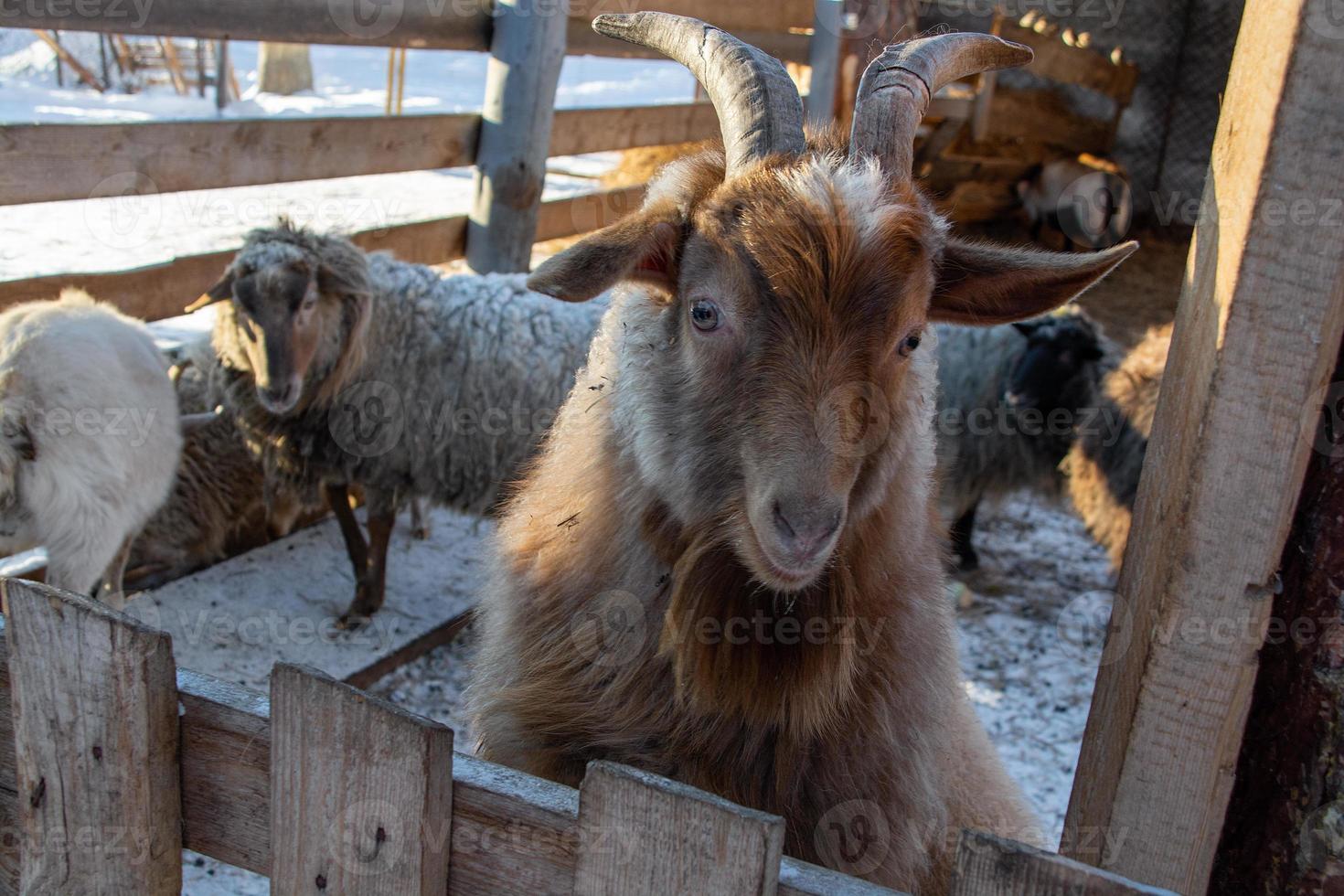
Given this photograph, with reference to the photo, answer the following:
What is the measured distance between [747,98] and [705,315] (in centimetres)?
47

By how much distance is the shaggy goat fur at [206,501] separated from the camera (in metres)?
5.03

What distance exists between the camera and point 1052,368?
6.21 meters

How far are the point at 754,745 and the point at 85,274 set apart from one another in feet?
12.4

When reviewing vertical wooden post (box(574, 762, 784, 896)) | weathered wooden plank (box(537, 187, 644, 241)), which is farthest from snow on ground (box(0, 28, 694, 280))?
vertical wooden post (box(574, 762, 784, 896))

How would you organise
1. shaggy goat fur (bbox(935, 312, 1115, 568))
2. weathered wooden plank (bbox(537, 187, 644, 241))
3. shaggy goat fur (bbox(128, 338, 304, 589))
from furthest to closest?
weathered wooden plank (bbox(537, 187, 644, 241)) < shaggy goat fur (bbox(935, 312, 1115, 568)) < shaggy goat fur (bbox(128, 338, 304, 589))

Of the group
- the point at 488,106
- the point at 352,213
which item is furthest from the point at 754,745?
the point at 352,213

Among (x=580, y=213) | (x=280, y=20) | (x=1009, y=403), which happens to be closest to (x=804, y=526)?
(x=280, y=20)

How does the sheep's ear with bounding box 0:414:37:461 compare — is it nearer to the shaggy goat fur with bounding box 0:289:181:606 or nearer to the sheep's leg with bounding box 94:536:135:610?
the shaggy goat fur with bounding box 0:289:181:606

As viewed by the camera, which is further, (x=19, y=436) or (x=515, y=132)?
(x=515, y=132)

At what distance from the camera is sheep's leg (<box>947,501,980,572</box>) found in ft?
22.2

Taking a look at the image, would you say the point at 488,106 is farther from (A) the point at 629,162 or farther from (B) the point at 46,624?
(A) the point at 629,162

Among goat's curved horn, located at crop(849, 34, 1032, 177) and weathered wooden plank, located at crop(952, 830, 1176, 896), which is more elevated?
goat's curved horn, located at crop(849, 34, 1032, 177)

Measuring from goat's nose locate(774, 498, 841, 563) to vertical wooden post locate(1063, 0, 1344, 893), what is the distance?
0.53 metres

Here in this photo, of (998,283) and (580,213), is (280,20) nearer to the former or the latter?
(580,213)
